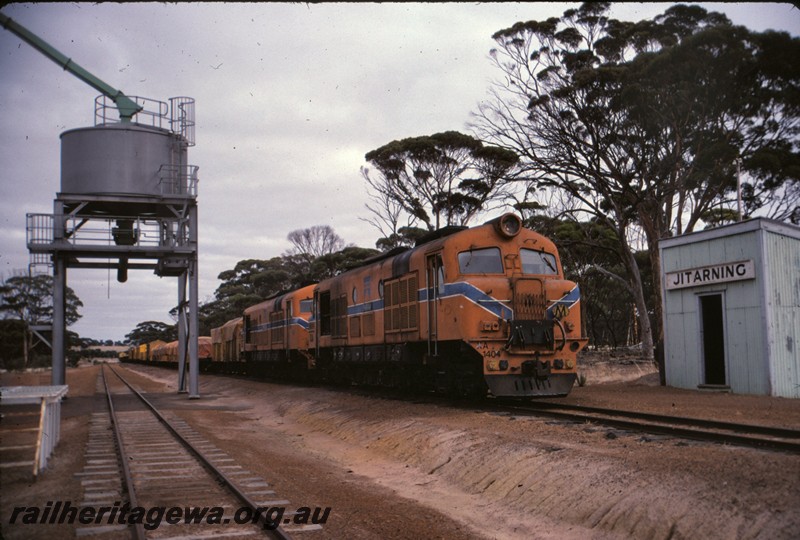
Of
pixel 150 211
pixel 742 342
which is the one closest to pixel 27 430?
pixel 150 211

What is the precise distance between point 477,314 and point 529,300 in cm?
134

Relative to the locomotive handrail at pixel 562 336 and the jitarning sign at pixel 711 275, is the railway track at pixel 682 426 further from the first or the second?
the jitarning sign at pixel 711 275

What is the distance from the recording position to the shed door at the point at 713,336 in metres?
18.7

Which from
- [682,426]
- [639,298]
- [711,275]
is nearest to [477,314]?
[682,426]

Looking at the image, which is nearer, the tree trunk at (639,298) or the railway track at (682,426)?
the railway track at (682,426)

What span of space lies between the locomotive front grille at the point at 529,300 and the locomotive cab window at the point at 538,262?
635 mm

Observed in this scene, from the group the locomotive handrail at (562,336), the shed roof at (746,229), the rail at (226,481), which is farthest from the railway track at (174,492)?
the shed roof at (746,229)

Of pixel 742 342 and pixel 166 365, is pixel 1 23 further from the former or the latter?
pixel 166 365

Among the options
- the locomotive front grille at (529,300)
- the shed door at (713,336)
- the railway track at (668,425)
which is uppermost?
the locomotive front grille at (529,300)

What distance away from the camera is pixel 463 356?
46.1ft

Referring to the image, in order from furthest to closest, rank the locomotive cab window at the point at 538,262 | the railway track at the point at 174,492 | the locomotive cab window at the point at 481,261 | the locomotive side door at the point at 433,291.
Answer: the locomotive cab window at the point at 538,262 → the locomotive side door at the point at 433,291 → the locomotive cab window at the point at 481,261 → the railway track at the point at 174,492

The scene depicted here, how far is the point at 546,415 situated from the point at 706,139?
18736 millimetres

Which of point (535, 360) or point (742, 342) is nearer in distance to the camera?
point (535, 360)

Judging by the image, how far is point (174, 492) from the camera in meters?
8.67
